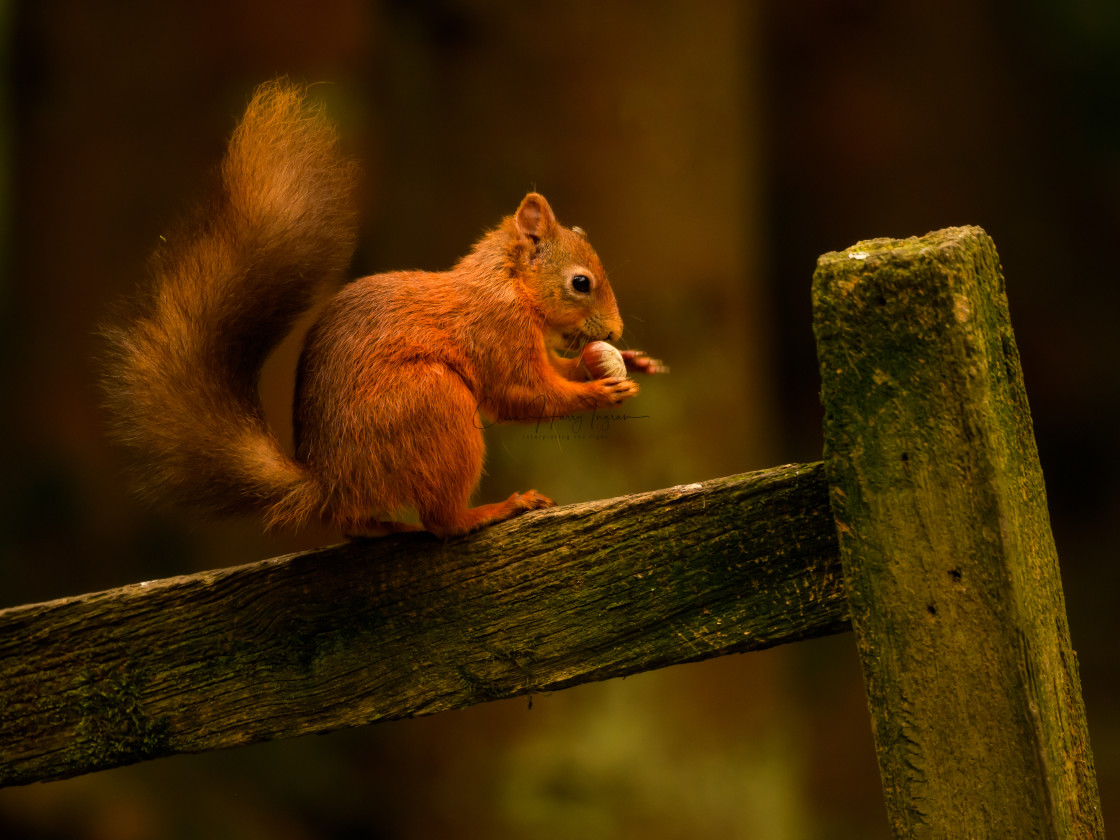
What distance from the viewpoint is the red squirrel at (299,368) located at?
1023 millimetres

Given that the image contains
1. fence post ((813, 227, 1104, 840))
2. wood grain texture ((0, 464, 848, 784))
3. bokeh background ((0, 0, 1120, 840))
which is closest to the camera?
fence post ((813, 227, 1104, 840))

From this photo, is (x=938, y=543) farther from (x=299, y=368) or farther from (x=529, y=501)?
(x=299, y=368)

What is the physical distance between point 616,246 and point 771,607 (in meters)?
1.32

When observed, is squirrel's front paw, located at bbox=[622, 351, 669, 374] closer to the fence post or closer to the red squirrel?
the red squirrel

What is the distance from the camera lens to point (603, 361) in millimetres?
1128

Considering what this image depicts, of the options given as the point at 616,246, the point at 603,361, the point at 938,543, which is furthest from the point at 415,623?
the point at 616,246

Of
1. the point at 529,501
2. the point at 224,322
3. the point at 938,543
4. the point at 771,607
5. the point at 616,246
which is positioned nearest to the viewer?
the point at 938,543

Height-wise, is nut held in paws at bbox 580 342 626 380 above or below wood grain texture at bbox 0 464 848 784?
above

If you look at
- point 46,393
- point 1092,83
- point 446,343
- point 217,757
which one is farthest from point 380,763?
point 1092,83

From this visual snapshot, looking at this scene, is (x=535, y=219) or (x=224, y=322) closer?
(x=224, y=322)

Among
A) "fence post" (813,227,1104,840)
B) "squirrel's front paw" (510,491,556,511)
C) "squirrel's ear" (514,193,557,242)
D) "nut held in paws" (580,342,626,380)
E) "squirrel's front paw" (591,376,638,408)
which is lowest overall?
"fence post" (813,227,1104,840)

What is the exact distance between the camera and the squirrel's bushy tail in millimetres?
1021

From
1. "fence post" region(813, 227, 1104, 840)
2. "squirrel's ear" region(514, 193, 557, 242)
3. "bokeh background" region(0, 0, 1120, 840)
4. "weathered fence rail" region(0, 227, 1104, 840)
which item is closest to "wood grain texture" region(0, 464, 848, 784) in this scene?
"weathered fence rail" region(0, 227, 1104, 840)

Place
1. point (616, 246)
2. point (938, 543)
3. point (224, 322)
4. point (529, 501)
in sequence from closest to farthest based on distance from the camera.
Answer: point (938, 543) < point (224, 322) < point (529, 501) < point (616, 246)
